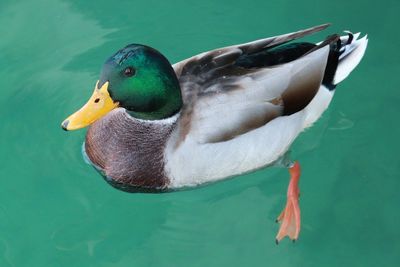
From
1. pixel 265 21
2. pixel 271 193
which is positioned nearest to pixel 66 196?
pixel 271 193

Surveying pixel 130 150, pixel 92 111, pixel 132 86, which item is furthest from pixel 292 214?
pixel 92 111

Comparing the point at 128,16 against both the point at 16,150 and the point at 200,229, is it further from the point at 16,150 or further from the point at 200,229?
the point at 200,229

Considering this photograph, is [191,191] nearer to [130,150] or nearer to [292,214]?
[130,150]

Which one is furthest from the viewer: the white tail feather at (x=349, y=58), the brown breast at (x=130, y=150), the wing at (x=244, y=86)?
the white tail feather at (x=349, y=58)

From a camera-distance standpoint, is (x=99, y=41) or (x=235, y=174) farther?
(x=99, y=41)

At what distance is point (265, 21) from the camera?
4691 millimetres

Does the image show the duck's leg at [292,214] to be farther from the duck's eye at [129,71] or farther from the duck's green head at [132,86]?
the duck's eye at [129,71]

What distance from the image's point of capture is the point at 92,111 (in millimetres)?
3174


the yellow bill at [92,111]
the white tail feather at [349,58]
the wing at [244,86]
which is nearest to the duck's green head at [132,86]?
the yellow bill at [92,111]

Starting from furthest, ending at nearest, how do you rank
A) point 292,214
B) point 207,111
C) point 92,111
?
point 292,214 → point 207,111 → point 92,111

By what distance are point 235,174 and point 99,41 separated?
1538mm

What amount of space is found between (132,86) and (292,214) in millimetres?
1076

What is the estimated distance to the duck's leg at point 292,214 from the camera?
3555 mm

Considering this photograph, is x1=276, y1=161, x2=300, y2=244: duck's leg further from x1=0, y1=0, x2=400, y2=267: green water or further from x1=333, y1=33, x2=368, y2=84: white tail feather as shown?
x1=333, y1=33, x2=368, y2=84: white tail feather
